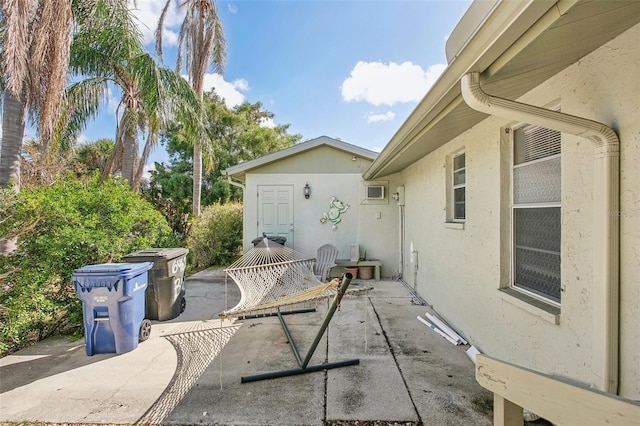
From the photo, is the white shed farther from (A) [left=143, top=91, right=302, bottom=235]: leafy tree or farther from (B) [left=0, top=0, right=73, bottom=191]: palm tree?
(A) [left=143, top=91, right=302, bottom=235]: leafy tree

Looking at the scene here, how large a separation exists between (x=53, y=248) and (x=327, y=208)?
542 centimetres

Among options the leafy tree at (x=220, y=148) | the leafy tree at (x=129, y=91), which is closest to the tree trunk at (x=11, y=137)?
the leafy tree at (x=129, y=91)

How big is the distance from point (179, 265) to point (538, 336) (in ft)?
14.8

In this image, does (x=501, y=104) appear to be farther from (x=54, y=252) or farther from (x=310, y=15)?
(x=310, y=15)

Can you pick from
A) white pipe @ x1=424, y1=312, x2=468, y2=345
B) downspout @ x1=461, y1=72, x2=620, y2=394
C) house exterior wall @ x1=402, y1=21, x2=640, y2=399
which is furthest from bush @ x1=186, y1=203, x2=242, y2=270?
downspout @ x1=461, y1=72, x2=620, y2=394

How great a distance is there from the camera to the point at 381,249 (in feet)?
25.3

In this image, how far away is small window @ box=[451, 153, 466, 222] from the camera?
4.17 meters

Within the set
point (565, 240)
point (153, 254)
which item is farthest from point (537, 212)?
point (153, 254)

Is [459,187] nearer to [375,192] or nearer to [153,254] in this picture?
[375,192]

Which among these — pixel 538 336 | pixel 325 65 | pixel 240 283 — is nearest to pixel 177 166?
pixel 325 65

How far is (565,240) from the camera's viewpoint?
2.09m

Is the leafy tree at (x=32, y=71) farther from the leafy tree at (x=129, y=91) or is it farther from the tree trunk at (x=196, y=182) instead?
the tree trunk at (x=196, y=182)

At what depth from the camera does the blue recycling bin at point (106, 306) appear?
333cm

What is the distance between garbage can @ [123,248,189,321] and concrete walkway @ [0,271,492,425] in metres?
0.37
